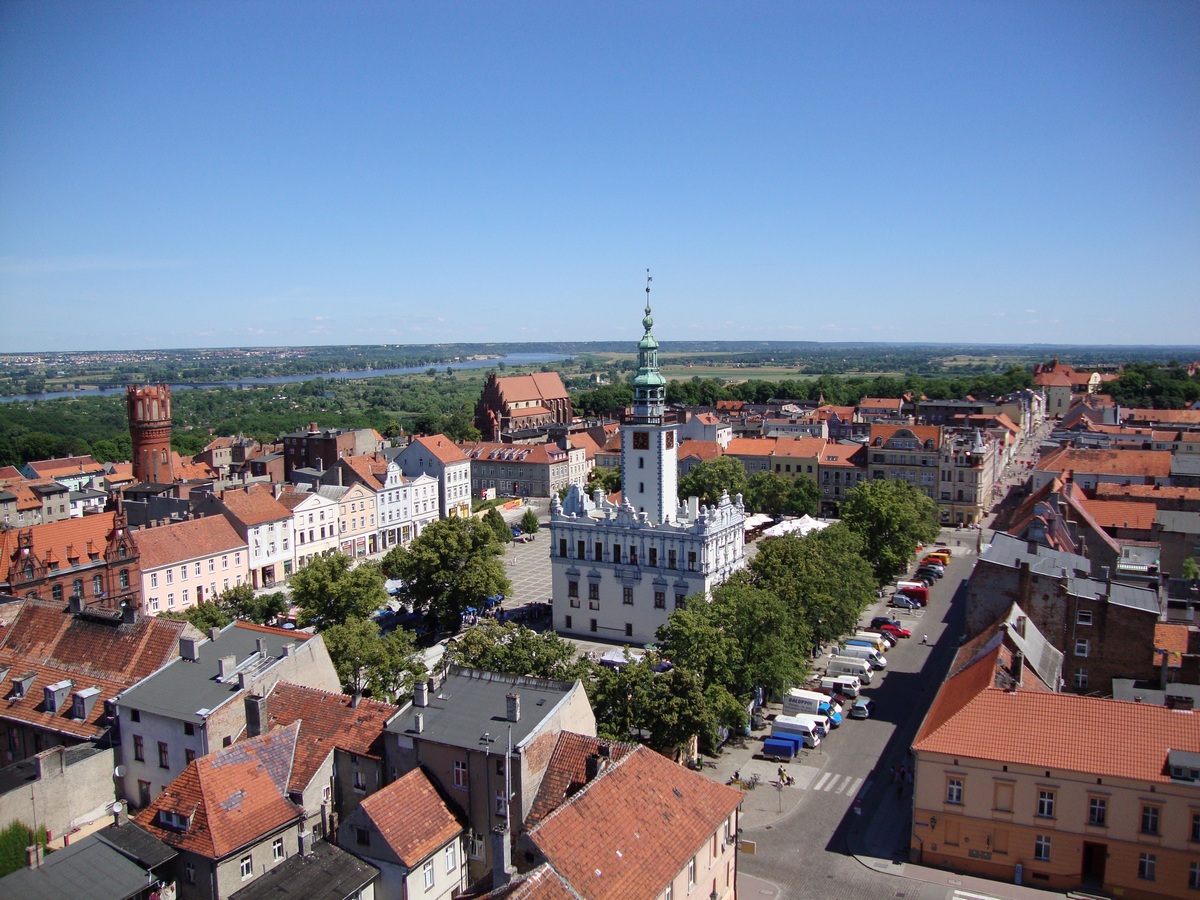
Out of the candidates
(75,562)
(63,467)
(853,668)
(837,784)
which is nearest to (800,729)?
(837,784)

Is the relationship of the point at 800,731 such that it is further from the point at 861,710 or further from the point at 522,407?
the point at 522,407

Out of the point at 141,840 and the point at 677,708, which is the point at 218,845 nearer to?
the point at 141,840

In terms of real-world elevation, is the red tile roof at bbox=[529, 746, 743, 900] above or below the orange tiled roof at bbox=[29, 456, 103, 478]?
above

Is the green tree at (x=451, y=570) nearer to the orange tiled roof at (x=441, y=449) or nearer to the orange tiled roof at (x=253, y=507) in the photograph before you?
the orange tiled roof at (x=253, y=507)

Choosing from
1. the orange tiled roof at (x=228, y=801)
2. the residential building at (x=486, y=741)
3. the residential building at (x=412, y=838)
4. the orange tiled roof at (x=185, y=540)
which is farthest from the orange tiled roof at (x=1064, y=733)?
the orange tiled roof at (x=185, y=540)

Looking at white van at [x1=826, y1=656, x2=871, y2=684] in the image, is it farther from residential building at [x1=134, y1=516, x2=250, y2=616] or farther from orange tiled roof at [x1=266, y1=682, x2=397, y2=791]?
residential building at [x1=134, y1=516, x2=250, y2=616]

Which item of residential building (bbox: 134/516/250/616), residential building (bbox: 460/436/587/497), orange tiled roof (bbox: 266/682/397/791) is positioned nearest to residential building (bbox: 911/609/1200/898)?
orange tiled roof (bbox: 266/682/397/791)
